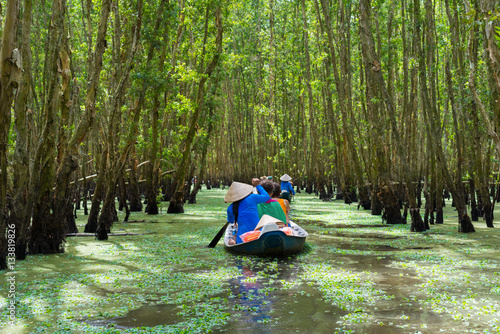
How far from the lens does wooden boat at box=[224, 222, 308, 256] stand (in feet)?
24.9

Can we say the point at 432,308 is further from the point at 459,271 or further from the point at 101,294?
the point at 101,294

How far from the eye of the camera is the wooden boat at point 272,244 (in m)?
7.60

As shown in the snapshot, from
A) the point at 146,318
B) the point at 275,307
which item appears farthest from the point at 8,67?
the point at 275,307

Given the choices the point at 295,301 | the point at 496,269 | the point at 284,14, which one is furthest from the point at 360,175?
the point at 284,14

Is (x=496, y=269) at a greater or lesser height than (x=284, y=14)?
lesser

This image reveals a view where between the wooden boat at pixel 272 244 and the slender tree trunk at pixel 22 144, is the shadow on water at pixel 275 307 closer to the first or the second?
the wooden boat at pixel 272 244

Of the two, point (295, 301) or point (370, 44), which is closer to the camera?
point (295, 301)

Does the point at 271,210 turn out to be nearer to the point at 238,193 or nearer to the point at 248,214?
the point at 248,214

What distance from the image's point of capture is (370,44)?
1118 centimetres

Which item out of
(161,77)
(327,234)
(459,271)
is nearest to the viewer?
(459,271)

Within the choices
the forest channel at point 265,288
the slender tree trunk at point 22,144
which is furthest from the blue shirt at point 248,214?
the slender tree trunk at point 22,144

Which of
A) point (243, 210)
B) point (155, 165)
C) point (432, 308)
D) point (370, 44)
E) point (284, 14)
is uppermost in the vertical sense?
point (284, 14)

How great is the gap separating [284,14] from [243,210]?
23.6 metres

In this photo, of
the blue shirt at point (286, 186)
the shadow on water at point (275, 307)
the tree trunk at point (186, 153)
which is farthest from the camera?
the blue shirt at point (286, 186)
